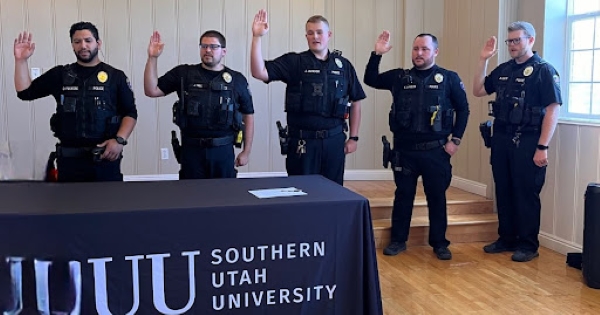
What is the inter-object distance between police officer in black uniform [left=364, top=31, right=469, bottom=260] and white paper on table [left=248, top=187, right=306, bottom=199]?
71.5 inches

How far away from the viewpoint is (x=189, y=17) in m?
6.02

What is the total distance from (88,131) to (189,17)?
2.64 meters

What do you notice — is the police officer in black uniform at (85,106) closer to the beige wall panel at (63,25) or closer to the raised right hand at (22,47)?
the raised right hand at (22,47)

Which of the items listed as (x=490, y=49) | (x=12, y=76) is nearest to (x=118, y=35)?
(x=12, y=76)

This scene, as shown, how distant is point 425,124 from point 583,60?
144cm

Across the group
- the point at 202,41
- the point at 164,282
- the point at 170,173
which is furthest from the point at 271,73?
the point at 170,173

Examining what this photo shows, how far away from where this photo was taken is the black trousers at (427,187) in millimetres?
4438

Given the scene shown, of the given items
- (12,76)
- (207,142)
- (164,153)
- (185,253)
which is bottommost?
(185,253)

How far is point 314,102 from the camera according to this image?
4.07m

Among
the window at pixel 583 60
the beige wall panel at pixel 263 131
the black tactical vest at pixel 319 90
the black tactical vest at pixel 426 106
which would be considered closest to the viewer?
the black tactical vest at pixel 319 90

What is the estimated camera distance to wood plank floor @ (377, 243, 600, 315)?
3.59 metres

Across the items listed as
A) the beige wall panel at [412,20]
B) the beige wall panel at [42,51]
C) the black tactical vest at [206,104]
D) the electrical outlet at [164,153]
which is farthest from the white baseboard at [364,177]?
the black tactical vest at [206,104]

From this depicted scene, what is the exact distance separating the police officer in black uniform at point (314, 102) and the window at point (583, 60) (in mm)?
1946

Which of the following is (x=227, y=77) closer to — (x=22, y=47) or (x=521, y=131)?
(x=22, y=47)
